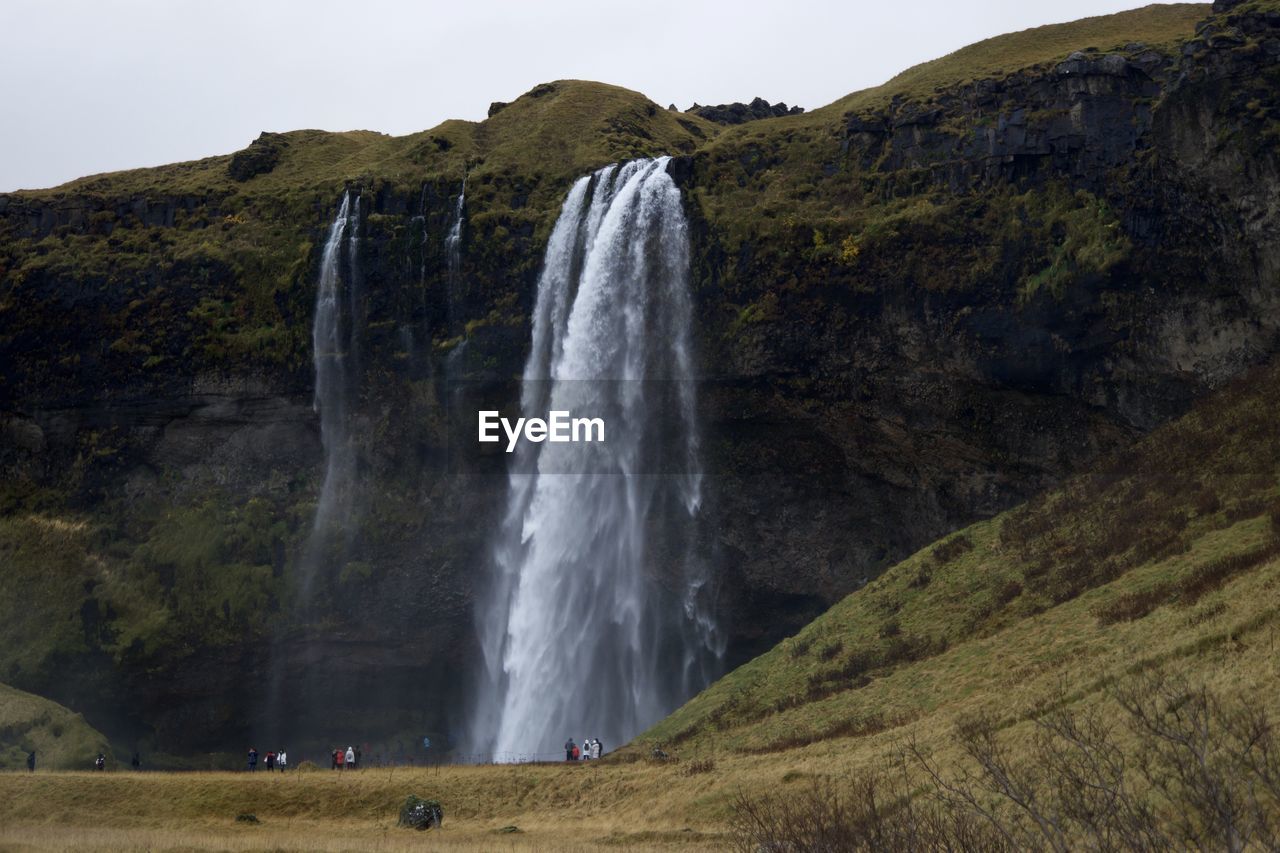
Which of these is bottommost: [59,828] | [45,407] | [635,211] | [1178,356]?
[59,828]

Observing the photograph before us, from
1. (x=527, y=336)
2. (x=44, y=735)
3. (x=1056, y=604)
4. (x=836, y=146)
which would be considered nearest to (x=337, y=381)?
(x=527, y=336)

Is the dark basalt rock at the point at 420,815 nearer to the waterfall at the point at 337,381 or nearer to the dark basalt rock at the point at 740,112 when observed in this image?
the waterfall at the point at 337,381

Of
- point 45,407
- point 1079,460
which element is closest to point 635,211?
point 1079,460

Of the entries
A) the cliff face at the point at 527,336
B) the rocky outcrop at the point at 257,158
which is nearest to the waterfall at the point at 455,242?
the cliff face at the point at 527,336

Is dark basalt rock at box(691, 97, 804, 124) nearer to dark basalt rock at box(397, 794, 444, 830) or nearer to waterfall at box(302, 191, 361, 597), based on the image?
waterfall at box(302, 191, 361, 597)

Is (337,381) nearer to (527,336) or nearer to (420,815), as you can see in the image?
(527,336)

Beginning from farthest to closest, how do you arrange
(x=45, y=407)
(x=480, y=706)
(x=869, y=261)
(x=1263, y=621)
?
(x=45, y=407) < (x=480, y=706) < (x=869, y=261) < (x=1263, y=621)

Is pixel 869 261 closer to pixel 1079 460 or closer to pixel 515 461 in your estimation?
pixel 1079 460

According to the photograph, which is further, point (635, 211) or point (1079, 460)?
point (635, 211)
